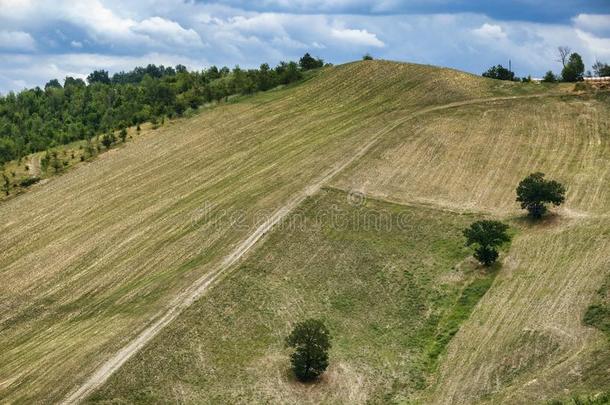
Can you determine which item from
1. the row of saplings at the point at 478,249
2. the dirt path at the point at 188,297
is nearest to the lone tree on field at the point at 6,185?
the dirt path at the point at 188,297

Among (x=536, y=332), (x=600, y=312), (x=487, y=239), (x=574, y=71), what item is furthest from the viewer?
(x=574, y=71)

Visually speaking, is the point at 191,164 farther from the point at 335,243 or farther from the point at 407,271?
the point at 407,271

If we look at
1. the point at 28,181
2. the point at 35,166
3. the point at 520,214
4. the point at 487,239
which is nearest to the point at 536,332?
the point at 487,239

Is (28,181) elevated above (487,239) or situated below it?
below

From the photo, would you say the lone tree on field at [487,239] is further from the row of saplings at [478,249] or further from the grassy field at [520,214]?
the grassy field at [520,214]

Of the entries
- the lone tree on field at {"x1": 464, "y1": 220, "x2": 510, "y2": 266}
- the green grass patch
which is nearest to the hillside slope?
the green grass patch

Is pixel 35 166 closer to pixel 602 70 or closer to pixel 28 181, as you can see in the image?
pixel 28 181

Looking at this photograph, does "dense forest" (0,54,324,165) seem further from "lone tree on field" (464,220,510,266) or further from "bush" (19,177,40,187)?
"lone tree on field" (464,220,510,266)

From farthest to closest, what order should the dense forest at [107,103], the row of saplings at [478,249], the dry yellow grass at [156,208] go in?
1. the dense forest at [107,103]
2. the dry yellow grass at [156,208]
3. the row of saplings at [478,249]
